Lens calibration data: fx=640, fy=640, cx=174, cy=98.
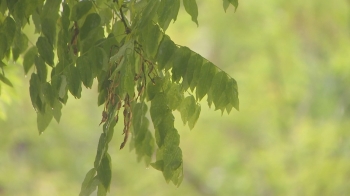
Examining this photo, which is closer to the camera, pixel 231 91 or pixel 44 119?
pixel 231 91

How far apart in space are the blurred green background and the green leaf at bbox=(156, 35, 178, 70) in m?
4.55

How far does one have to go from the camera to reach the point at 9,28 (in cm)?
178

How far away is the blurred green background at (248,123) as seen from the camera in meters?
6.26

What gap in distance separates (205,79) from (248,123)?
4.99m

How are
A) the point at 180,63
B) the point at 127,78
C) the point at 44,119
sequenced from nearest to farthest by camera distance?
1. the point at 127,78
2. the point at 180,63
3. the point at 44,119

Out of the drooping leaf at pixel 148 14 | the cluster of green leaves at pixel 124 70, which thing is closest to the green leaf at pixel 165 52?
the cluster of green leaves at pixel 124 70

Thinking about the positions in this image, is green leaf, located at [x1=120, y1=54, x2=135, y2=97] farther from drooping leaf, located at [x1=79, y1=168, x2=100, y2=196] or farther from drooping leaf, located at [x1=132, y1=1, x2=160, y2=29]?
drooping leaf, located at [x1=79, y1=168, x2=100, y2=196]

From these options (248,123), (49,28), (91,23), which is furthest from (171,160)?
(248,123)

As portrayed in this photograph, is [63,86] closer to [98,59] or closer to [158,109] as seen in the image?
[98,59]

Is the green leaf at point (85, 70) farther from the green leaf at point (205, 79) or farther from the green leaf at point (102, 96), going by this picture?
the green leaf at point (205, 79)

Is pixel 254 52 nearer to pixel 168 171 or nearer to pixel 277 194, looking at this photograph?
pixel 277 194

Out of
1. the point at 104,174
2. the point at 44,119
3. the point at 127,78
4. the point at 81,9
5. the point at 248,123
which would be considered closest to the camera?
the point at 127,78

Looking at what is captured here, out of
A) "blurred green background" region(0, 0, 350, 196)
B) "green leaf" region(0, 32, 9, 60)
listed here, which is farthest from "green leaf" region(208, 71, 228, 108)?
"blurred green background" region(0, 0, 350, 196)

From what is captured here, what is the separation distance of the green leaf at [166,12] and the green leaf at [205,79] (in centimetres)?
25
